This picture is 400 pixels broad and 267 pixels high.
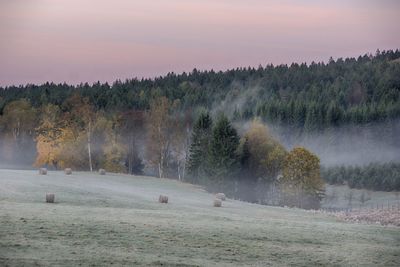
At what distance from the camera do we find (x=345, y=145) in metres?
193

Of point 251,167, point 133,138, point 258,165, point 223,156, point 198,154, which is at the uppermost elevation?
point 133,138

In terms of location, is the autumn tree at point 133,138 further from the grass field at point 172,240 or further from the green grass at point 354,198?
the grass field at point 172,240

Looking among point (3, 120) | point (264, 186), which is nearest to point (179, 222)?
point (264, 186)

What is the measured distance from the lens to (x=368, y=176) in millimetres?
162000

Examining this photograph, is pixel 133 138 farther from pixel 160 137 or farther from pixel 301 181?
pixel 301 181

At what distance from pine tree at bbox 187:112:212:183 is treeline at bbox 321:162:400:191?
4840cm

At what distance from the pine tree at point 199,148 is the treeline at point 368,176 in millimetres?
48403

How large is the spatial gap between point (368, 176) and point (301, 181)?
2011 inches

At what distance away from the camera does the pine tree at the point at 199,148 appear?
404 ft

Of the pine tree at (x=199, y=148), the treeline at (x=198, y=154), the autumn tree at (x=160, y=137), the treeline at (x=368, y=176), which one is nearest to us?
the treeline at (x=198, y=154)

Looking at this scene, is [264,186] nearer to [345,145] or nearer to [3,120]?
[3,120]

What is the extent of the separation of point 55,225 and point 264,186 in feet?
298

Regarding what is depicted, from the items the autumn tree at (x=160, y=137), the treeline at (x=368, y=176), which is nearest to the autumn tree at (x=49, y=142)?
the autumn tree at (x=160, y=137)

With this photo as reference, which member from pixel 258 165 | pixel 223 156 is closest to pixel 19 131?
pixel 223 156
